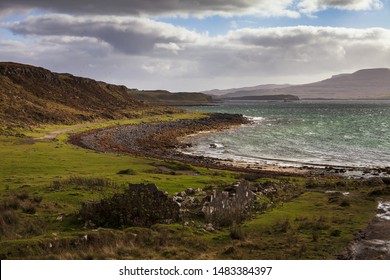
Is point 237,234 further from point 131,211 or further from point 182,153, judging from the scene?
point 182,153

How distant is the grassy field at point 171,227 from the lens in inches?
636

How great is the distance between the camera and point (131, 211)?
20.5 metres

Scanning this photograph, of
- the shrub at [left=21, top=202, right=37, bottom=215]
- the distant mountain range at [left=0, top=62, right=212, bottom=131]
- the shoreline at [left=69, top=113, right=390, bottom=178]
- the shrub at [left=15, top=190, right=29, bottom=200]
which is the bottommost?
the shoreline at [left=69, top=113, right=390, bottom=178]

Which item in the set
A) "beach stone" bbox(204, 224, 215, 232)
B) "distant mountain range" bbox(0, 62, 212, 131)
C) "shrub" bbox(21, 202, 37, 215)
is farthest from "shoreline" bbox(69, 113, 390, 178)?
"shrub" bbox(21, 202, 37, 215)

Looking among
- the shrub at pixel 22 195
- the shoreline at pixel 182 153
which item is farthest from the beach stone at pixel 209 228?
the shoreline at pixel 182 153

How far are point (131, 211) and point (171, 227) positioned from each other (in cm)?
231

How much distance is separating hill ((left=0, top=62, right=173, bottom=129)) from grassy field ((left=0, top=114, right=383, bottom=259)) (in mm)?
67486

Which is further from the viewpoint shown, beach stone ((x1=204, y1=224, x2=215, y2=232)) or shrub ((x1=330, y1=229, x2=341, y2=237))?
shrub ((x1=330, y1=229, x2=341, y2=237))

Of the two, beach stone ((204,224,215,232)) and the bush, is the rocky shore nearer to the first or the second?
beach stone ((204,224,215,232))

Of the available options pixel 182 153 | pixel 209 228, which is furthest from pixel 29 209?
pixel 182 153

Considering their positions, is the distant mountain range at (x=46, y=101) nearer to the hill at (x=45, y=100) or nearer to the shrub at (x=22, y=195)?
the hill at (x=45, y=100)

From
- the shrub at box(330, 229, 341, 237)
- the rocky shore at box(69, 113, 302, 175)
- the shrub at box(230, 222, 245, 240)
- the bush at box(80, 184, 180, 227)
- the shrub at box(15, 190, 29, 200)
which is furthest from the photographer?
the rocky shore at box(69, 113, 302, 175)

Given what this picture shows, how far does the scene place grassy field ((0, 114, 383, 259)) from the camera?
636 inches

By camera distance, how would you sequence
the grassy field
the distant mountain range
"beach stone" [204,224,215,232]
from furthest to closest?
the distant mountain range < "beach stone" [204,224,215,232] < the grassy field
